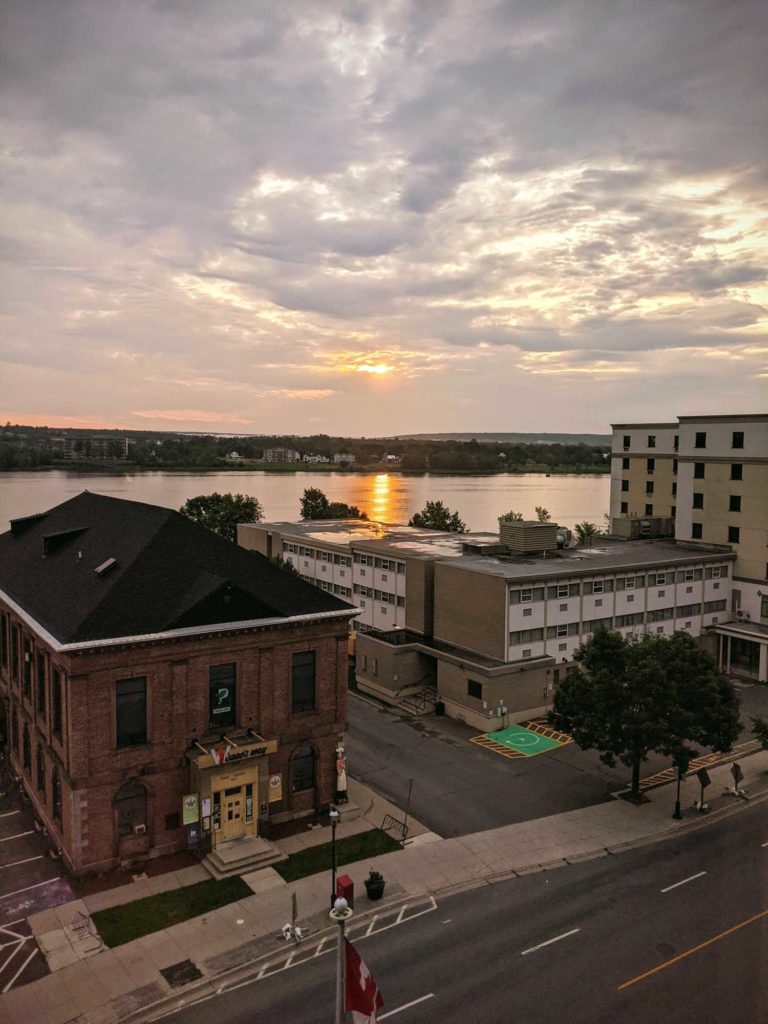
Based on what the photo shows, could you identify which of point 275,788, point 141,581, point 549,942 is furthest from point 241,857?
point 549,942

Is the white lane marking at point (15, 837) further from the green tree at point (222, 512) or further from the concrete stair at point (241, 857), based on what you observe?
the green tree at point (222, 512)

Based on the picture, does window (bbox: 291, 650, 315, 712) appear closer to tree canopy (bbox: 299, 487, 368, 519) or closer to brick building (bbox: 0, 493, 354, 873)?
brick building (bbox: 0, 493, 354, 873)

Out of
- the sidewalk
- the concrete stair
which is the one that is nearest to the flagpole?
the sidewalk

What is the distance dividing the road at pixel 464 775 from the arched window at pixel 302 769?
4384 mm

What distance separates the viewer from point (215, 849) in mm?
30500

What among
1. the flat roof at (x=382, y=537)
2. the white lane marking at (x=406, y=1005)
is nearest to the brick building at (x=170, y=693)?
the white lane marking at (x=406, y=1005)

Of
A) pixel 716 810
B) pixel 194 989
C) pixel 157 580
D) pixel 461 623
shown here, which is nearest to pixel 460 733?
pixel 461 623

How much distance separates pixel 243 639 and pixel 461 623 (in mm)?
21844

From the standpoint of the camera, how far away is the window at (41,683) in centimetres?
3275

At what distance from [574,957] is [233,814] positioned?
1437cm

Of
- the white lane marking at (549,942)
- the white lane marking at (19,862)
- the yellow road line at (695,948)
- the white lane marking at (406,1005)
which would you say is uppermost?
the yellow road line at (695,948)

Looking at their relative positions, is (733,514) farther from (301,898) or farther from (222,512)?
(222,512)

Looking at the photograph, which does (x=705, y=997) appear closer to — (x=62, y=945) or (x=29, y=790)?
(x=62, y=945)

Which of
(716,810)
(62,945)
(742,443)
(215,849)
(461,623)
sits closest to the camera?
(62,945)
